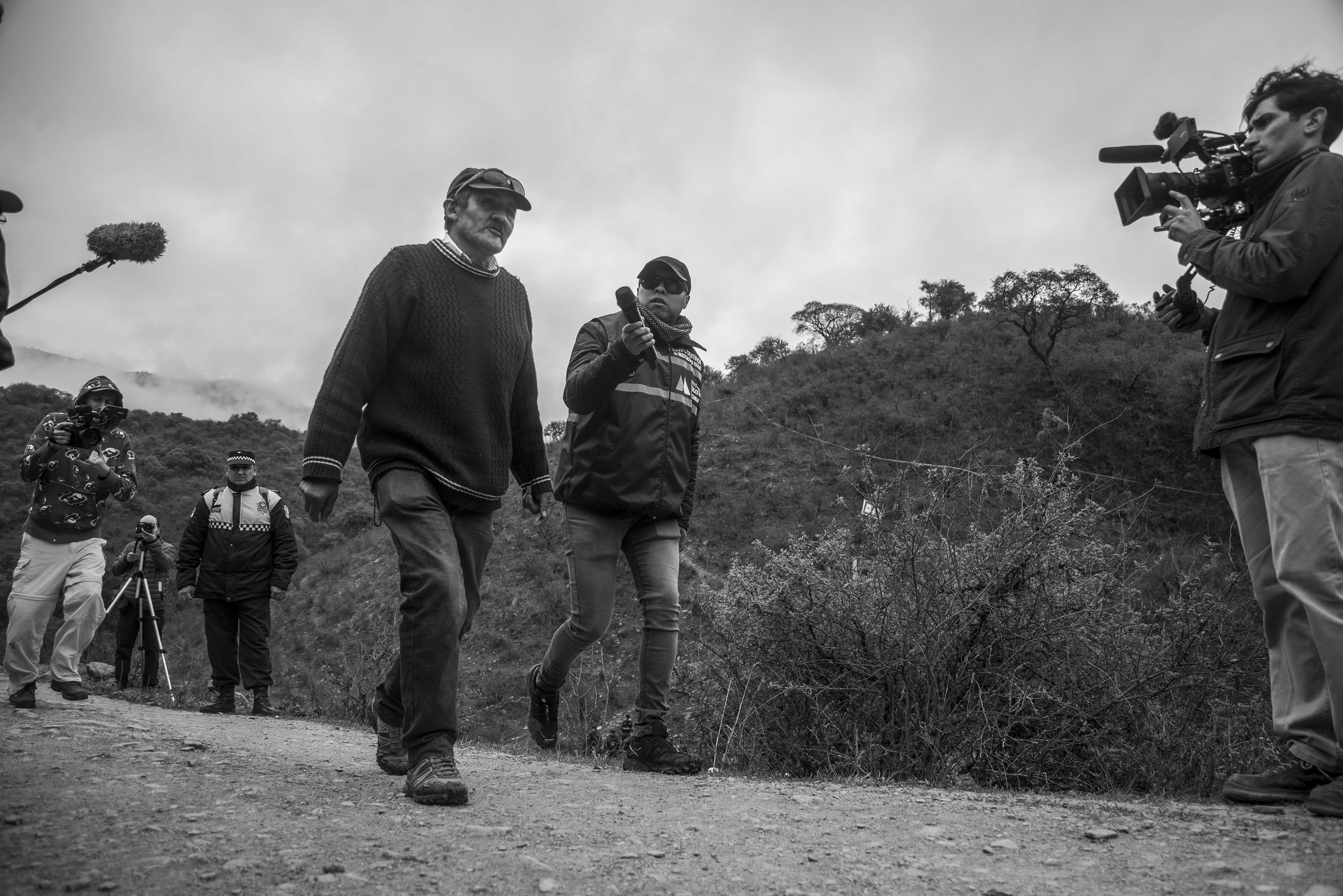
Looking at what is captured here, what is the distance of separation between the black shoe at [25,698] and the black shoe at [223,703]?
5.15ft

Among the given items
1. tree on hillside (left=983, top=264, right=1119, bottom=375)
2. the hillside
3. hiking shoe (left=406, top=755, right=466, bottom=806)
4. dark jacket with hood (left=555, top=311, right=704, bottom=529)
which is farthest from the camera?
tree on hillside (left=983, top=264, right=1119, bottom=375)

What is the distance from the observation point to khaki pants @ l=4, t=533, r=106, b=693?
18.4 feet

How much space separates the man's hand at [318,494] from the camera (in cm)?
293

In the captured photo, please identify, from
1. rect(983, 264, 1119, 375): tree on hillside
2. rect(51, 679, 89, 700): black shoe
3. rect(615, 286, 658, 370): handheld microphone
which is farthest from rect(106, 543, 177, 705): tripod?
rect(983, 264, 1119, 375): tree on hillside

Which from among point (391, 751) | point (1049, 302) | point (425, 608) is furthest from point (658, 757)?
point (1049, 302)

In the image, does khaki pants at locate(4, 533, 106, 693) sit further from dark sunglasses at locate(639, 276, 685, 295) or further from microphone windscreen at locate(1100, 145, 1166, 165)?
microphone windscreen at locate(1100, 145, 1166, 165)

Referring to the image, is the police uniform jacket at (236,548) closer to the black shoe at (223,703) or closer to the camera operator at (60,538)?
the black shoe at (223,703)

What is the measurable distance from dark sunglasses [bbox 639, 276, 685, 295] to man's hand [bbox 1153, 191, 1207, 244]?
2057 mm

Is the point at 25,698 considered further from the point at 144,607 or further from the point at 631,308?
the point at 144,607

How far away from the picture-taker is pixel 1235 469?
2955 mm

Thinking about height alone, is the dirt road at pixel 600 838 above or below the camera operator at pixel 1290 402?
below

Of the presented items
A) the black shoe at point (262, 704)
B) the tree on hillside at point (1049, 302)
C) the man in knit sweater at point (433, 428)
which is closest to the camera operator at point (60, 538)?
the black shoe at point (262, 704)

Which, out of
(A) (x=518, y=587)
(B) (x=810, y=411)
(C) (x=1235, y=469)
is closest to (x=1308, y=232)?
(C) (x=1235, y=469)

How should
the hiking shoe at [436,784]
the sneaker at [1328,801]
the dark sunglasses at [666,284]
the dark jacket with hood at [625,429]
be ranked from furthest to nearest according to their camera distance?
the dark sunglasses at [666,284] < the dark jacket with hood at [625,429] < the hiking shoe at [436,784] < the sneaker at [1328,801]
